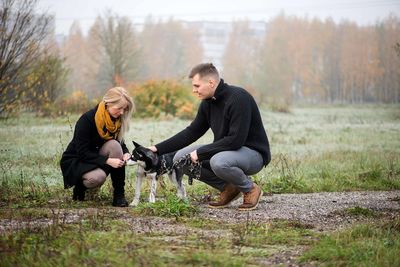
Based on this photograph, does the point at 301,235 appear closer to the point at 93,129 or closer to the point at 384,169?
the point at 93,129

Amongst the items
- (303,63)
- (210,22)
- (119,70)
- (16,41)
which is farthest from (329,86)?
(210,22)

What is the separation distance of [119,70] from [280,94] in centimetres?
3621

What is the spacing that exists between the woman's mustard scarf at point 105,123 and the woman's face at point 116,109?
56 millimetres

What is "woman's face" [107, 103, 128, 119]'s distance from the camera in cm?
739

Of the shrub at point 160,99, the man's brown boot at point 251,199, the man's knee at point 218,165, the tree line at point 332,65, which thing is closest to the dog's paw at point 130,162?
the man's knee at point 218,165

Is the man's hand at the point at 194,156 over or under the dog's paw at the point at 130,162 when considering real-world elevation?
over

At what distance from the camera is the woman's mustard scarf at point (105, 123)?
7.45 meters

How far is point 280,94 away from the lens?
7231 cm

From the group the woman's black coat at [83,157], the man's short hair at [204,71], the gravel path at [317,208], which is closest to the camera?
the gravel path at [317,208]

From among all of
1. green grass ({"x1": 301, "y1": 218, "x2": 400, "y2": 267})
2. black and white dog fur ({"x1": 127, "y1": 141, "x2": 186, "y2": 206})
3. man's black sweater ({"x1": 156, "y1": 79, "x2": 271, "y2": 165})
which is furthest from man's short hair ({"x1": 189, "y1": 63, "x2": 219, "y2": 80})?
green grass ({"x1": 301, "y1": 218, "x2": 400, "y2": 267})

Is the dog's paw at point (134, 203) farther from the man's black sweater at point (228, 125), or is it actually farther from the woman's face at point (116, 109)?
the woman's face at point (116, 109)

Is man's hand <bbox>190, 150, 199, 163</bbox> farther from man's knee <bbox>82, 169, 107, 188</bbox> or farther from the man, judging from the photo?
man's knee <bbox>82, 169, 107, 188</bbox>

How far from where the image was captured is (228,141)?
23.9 ft

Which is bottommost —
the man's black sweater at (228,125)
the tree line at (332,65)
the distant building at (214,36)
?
the man's black sweater at (228,125)
